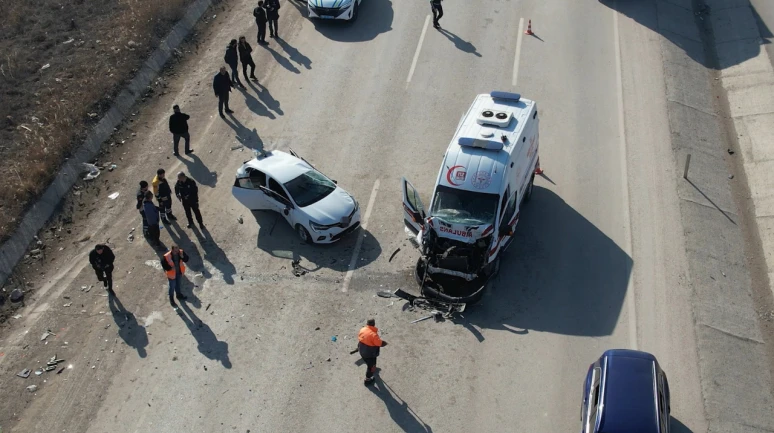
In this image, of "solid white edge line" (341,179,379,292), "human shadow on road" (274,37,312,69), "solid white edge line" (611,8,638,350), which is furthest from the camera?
"human shadow on road" (274,37,312,69)

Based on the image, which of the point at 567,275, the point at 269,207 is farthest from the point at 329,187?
the point at 567,275

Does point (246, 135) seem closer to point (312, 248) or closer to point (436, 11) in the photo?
point (312, 248)

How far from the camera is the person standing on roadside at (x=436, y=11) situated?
90.4 ft

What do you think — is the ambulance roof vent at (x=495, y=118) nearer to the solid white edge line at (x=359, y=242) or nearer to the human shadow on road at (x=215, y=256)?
the solid white edge line at (x=359, y=242)

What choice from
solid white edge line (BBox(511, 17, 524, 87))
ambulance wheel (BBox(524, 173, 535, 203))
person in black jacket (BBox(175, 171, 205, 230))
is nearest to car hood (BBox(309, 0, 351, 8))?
solid white edge line (BBox(511, 17, 524, 87))

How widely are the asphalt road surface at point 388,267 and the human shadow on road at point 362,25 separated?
270mm

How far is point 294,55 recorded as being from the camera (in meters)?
26.8

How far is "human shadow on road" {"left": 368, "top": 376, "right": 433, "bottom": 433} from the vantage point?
49.3 feet

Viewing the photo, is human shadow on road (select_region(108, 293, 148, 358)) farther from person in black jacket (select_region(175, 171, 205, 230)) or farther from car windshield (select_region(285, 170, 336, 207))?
car windshield (select_region(285, 170, 336, 207))

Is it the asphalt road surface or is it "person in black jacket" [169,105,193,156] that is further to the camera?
"person in black jacket" [169,105,193,156]

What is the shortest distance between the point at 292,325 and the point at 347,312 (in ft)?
3.87

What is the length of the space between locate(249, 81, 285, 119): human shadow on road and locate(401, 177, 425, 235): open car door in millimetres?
7190

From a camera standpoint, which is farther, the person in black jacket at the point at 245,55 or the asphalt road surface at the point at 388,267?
the person in black jacket at the point at 245,55

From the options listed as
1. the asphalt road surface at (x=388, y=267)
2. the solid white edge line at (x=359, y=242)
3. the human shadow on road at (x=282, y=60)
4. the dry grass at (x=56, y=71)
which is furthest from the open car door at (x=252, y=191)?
the human shadow on road at (x=282, y=60)
